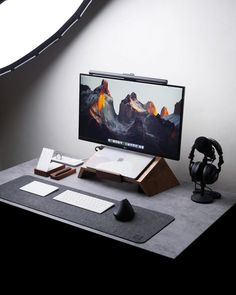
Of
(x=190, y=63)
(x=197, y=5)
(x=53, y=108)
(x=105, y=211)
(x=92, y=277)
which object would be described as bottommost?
(x=92, y=277)

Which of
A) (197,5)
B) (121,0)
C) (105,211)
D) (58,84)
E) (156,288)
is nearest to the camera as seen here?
(156,288)

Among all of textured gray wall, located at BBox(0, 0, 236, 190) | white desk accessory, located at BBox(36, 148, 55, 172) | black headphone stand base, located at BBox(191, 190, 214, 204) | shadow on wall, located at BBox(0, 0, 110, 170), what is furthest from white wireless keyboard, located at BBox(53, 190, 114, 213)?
shadow on wall, located at BBox(0, 0, 110, 170)

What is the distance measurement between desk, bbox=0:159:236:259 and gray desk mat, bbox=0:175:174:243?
27 millimetres

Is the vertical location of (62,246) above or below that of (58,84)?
below

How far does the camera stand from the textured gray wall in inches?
101

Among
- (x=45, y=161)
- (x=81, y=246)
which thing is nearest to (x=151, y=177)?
(x=81, y=246)

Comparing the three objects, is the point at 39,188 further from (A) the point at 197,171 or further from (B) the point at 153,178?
(A) the point at 197,171

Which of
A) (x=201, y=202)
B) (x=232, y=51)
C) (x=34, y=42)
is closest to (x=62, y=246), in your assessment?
(x=201, y=202)

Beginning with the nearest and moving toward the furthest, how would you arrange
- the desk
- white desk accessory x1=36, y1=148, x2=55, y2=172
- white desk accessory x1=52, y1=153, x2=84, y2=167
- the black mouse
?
the desk → the black mouse → white desk accessory x1=36, y1=148, x2=55, y2=172 → white desk accessory x1=52, y1=153, x2=84, y2=167

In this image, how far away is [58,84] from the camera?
3.15 metres

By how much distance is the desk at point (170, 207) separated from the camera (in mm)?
2105

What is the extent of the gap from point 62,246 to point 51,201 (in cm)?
20

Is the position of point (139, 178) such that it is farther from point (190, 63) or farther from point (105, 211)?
point (190, 63)

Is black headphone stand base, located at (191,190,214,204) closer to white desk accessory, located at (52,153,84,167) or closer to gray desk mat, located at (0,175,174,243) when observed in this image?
gray desk mat, located at (0,175,174,243)
